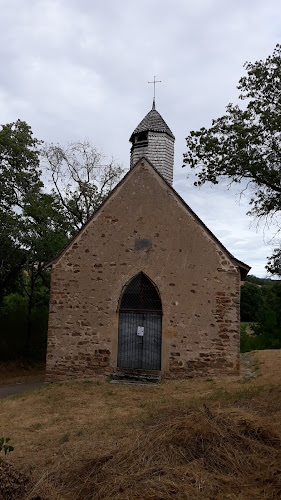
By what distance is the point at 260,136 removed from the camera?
10.9m

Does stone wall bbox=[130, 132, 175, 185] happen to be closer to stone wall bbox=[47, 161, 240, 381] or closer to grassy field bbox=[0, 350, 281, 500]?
stone wall bbox=[47, 161, 240, 381]

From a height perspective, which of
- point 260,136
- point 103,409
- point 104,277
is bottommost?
point 103,409

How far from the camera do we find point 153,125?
53.1 ft

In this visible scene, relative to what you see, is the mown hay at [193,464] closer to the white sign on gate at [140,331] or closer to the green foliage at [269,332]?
the white sign on gate at [140,331]

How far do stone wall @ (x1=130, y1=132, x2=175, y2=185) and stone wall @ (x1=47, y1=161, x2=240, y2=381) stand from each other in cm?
271

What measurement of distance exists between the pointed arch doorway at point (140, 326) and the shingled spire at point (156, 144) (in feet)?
Answer: 16.9

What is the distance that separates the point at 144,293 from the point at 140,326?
1065mm

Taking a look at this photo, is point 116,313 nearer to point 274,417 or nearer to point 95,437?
point 95,437

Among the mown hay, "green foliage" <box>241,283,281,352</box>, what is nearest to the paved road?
the mown hay

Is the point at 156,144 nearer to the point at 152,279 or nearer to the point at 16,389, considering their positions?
the point at 152,279

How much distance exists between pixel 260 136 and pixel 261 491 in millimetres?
9080

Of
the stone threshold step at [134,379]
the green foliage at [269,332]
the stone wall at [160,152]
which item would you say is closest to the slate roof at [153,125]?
the stone wall at [160,152]

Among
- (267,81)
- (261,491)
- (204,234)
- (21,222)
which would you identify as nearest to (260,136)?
(267,81)

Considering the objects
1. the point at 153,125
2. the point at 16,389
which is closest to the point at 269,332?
the point at 153,125
